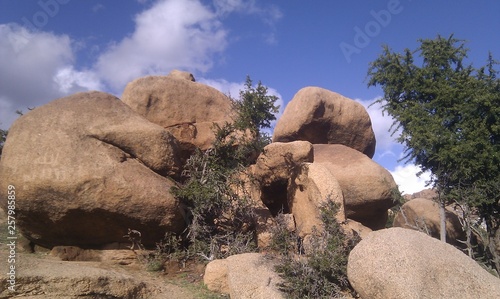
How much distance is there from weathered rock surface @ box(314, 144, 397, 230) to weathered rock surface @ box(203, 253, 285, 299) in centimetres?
619

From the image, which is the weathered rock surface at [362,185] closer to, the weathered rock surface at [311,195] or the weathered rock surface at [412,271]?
the weathered rock surface at [311,195]

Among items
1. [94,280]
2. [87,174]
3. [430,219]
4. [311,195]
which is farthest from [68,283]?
[430,219]

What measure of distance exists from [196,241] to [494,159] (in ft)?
30.4

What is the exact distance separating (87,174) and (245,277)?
427 centimetres

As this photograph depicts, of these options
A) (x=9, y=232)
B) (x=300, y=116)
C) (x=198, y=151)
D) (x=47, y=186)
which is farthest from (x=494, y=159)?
(x=9, y=232)

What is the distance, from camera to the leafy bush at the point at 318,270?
777 cm

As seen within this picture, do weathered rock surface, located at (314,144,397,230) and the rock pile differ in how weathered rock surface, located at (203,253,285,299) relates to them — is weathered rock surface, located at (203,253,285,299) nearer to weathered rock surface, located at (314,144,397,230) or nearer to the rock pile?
the rock pile

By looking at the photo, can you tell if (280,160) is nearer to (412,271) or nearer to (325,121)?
(325,121)

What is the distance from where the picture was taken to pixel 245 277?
8.12 meters

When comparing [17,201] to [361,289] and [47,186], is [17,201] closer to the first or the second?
[47,186]

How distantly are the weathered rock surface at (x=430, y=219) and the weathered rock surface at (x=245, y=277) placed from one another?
8.35 meters

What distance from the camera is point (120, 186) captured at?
9531 mm

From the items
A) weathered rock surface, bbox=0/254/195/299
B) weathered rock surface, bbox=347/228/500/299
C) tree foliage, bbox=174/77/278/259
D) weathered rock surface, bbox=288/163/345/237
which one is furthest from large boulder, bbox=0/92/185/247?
weathered rock surface, bbox=347/228/500/299

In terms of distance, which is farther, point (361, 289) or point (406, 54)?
point (406, 54)
